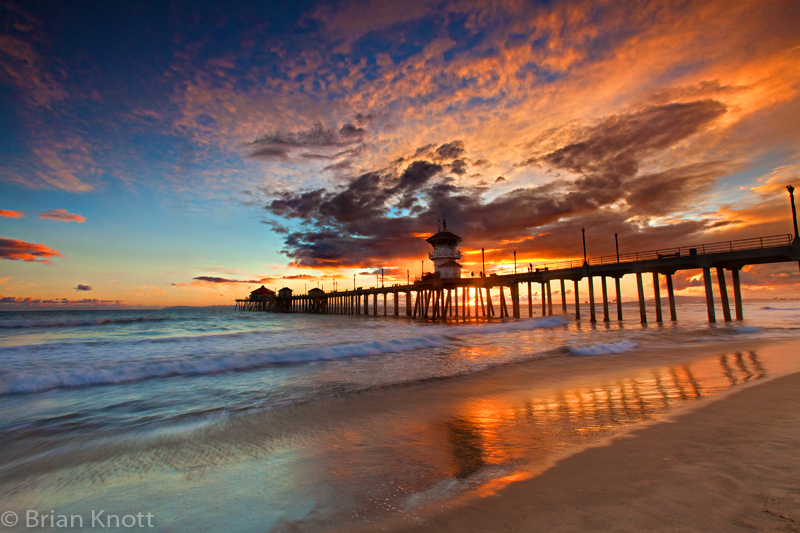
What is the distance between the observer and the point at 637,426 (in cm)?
480

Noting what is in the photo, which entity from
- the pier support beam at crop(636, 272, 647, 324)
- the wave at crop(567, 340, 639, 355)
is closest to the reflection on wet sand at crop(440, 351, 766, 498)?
the wave at crop(567, 340, 639, 355)

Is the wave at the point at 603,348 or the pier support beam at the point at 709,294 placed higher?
the pier support beam at the point at 709,294

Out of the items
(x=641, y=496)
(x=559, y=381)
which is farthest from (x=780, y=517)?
(x=559, y=381)

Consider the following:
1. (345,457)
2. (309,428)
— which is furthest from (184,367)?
(345,457)

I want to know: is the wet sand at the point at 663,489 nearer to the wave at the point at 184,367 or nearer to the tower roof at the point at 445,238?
the wave at the point at 184,367

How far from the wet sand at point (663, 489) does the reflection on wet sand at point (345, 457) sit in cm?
35

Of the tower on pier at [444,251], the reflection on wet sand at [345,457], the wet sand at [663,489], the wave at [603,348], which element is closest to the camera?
the wet sand at [663,489]

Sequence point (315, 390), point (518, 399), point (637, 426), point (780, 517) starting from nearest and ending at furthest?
point (780, 517), point (637, 426), point (518, 399), point (315, 390)

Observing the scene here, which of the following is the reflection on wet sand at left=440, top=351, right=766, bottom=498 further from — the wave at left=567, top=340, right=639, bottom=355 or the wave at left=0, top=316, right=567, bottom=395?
the wave at left=0, top=316, right=567, bottom=395

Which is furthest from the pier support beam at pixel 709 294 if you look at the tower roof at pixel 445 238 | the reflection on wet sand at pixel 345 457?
the tower roof at pixel 445 238

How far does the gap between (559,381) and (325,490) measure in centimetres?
690

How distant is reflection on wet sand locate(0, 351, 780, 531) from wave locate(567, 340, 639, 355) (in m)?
5.69

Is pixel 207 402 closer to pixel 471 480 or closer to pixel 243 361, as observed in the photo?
pixel 243 361

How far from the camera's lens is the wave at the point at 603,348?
13141 millimetres
